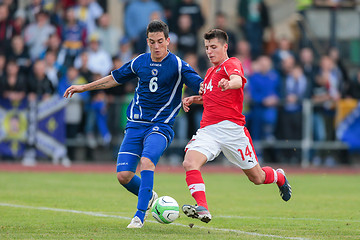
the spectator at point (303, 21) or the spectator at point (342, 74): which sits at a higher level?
the spectator at point (303, 21)

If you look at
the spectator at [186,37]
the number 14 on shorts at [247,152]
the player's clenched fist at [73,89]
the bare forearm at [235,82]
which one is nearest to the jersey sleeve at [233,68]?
the bare forearm at [235,82]

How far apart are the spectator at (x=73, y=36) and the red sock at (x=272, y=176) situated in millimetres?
11079

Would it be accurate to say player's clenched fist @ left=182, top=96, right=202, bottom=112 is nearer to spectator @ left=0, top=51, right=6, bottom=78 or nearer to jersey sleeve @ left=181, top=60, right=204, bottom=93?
jersey sleeve @ left=181, top=60, right=204, bottom=93

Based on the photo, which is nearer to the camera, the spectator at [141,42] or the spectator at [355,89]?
the spectator at [355,89]

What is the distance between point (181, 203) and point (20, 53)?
995 centimetres

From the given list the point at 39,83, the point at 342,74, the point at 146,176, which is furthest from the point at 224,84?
the point at 342,74

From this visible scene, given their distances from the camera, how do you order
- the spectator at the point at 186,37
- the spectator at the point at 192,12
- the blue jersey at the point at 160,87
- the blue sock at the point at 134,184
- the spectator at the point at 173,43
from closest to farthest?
the blue jersey at the point at 160,87 < the blue sock at the point at 134,184 < the spectator at the point at 173,43 < the spectator at the point at 186,37 < the spectator at the point at 192,12

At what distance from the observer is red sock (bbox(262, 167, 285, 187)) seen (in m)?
9.30

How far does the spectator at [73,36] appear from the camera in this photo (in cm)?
1986

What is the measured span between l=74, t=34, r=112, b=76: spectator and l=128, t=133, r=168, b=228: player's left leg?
35.5 ft

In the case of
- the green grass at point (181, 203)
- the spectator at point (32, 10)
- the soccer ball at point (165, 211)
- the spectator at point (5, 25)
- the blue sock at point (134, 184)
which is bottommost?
the green grass at point (181, 203)

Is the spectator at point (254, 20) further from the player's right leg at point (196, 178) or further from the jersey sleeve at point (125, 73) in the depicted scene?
the player's right leg at point (196, 178)

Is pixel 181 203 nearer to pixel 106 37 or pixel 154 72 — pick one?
pixel 154 72

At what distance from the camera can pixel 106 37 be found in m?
20.7
